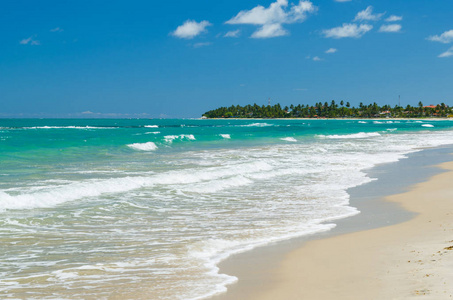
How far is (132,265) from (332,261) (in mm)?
2860

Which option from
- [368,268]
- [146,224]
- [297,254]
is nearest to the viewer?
[368,268]

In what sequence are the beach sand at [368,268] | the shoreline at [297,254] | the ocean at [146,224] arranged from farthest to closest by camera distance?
the ocean at [146,224] → the shoreline at [297,254] → the beach sand at [368,268]

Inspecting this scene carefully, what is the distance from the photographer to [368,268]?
18.7 ft

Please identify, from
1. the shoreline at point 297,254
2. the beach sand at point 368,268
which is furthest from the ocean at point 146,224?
the beach sand at point 368,268

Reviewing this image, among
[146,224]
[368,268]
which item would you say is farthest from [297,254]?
[146,224]

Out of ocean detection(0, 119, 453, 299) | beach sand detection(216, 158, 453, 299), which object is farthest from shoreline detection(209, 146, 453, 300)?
ocean detection(0, 119, 453, 299)

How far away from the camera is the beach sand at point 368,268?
15.8ft

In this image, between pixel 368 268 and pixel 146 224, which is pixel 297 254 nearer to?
pixel 368 268

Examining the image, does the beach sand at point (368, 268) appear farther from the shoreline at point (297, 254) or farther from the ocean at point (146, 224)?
the ocean at point (146, 224)

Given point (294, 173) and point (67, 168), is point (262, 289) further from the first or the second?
→ point (67, 168)

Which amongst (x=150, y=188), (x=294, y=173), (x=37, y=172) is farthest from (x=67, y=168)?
(x=294, y=173)

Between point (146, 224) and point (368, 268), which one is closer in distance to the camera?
point (368, 268)

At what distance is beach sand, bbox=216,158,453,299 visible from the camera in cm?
481

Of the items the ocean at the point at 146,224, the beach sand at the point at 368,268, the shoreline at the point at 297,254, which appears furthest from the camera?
the ocean at the point at 146,224
